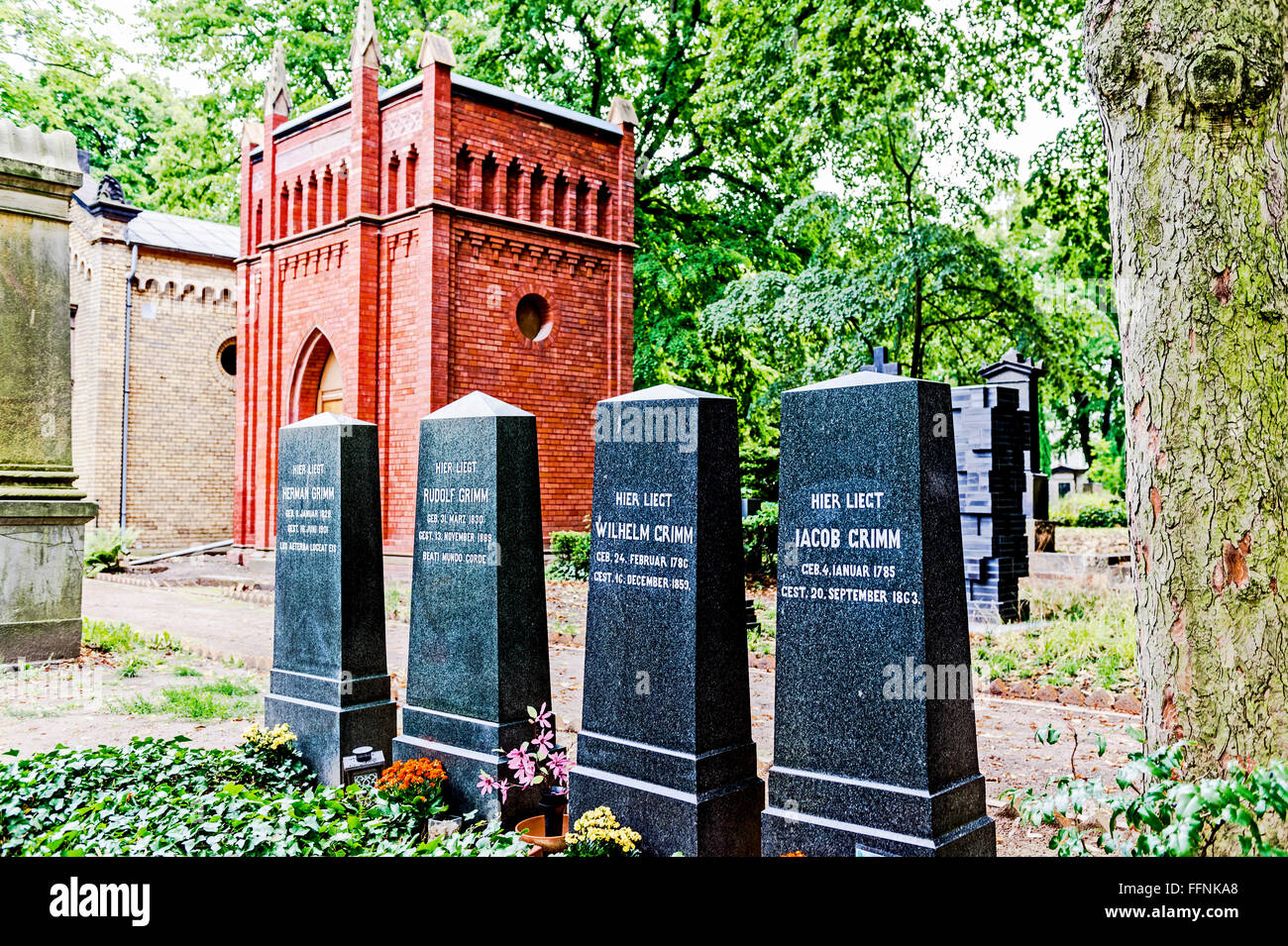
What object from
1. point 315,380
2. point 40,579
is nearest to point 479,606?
point 40,579

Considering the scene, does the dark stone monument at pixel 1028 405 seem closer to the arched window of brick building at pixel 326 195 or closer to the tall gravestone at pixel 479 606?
the tall gravestone at pixel 479 606

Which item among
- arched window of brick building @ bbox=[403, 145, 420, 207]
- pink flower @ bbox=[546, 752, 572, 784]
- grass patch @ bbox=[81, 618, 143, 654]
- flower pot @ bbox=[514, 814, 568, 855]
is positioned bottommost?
flower pot @ bbox=[514, 814, 568, 855]

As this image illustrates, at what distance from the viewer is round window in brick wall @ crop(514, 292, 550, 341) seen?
50.7ft

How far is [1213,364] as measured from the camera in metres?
3.32

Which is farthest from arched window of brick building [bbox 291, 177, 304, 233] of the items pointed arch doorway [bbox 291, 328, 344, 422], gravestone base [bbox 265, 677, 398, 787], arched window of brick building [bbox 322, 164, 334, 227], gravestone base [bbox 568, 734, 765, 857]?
gravestone base [bbox 568, 734, 765, 857]

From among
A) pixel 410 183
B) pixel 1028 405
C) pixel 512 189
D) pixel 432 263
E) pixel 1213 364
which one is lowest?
pixel 1213 364

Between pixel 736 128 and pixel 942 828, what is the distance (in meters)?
18.3

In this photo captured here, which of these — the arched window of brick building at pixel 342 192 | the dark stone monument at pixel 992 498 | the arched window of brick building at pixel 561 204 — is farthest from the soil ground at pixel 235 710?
the arched window of brick building at pixel 561 204

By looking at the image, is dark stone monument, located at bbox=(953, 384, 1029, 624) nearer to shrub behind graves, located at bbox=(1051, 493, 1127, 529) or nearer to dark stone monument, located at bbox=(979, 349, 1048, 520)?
dark stone monument, located at bbox=(979, 349, 1048, 520)

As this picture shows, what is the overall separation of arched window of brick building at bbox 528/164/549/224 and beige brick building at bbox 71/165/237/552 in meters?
9.28

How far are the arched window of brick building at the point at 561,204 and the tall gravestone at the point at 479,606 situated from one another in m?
11.0

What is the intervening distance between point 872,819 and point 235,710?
5075 mm

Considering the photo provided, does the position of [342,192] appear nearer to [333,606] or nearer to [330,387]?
[330,387]

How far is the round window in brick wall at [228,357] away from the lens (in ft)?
69.7
